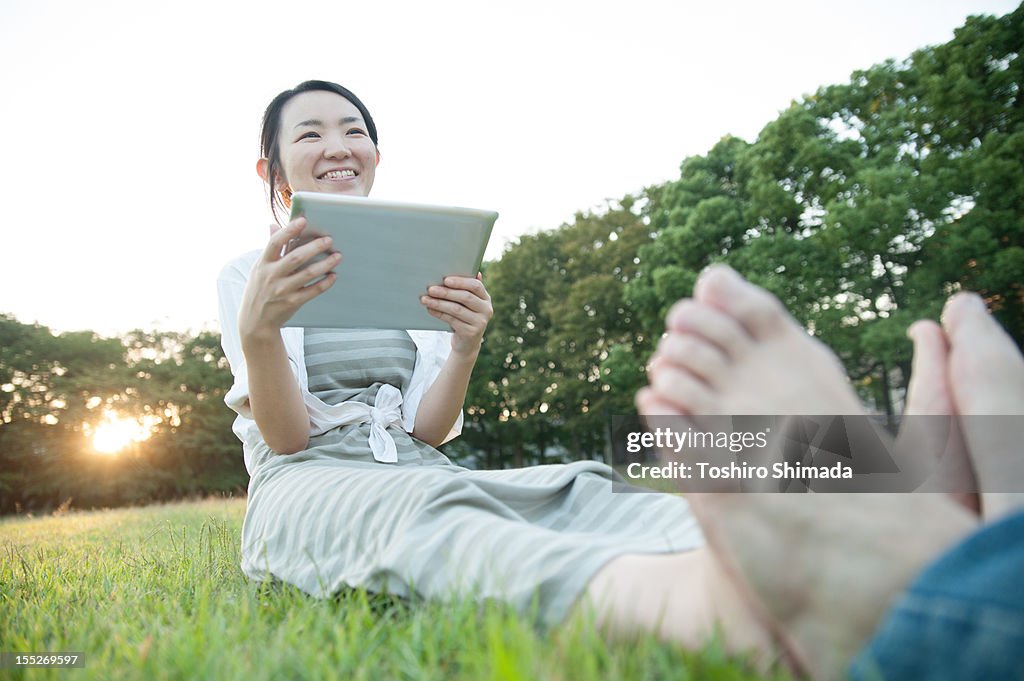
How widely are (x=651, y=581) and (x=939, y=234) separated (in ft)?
50.5

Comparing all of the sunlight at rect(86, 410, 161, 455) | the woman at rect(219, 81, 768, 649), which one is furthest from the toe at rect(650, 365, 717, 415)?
the sunlight at rect(86, 410, 161, 455)

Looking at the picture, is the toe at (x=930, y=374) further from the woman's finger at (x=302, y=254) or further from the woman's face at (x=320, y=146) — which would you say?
the woman's face at (x=320, y=146)

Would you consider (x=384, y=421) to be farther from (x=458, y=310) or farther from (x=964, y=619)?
(x=964, y=619)

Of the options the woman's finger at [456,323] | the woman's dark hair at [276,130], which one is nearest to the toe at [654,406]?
the woman's finger at [456,323]

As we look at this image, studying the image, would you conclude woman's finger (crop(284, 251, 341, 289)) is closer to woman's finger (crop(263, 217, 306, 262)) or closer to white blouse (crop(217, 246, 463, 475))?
woman's finger (crop(263, 217, 306, 262))

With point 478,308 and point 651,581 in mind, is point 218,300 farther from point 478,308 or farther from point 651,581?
point 651,581

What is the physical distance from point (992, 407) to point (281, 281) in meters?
1.52

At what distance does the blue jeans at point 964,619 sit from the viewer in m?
0.78

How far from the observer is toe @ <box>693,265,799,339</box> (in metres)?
1.09

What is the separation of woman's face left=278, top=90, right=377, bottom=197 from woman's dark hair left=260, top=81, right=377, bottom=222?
32mm

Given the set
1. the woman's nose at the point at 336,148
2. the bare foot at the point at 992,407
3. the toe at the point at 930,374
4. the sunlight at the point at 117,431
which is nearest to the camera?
the bare foot at the point at 992,407

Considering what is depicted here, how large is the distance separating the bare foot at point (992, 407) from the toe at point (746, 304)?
0.35 m

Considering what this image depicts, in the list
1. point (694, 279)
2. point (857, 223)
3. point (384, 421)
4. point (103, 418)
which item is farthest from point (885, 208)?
→ point (103, 418)

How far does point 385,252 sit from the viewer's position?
1.96 m
